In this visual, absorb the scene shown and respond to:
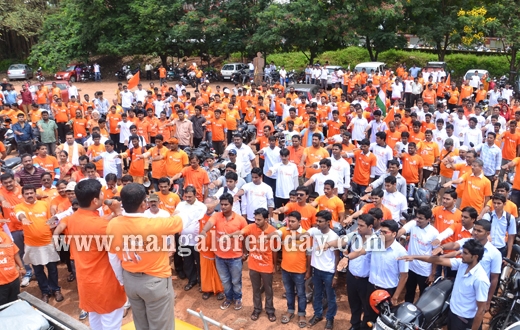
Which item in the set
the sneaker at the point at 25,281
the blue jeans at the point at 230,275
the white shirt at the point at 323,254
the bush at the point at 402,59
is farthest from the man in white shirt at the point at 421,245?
the bush at the point at 402,59

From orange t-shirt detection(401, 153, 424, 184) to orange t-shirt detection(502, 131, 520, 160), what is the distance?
2532 mm

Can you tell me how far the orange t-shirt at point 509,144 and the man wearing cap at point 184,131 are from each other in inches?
279

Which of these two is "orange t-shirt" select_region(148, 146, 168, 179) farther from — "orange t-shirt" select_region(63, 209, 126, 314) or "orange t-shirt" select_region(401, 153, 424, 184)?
"orange t-shirt" select_region(63, 209, 126, 314)

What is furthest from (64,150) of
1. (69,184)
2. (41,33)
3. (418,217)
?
(41,33)

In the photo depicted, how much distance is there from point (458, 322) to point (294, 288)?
7.09ft

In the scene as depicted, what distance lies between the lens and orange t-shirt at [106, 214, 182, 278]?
12.3ft

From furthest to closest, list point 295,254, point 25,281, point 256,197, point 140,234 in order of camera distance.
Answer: point 25,281 < point 256,197 < point 295,254 < point 140,234

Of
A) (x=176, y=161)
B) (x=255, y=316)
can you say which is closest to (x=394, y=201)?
(x=255, y=316)

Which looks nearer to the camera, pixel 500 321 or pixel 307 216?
pixel 500 321

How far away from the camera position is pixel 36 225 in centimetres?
689

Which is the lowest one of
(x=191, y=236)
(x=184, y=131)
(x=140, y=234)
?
(x=191, y=236)

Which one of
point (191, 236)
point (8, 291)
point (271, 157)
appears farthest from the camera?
point (271, 157)

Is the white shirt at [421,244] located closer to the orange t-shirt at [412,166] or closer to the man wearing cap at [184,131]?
the orange t-shirt at [412,166]

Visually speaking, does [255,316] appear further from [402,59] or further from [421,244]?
[402,59]
